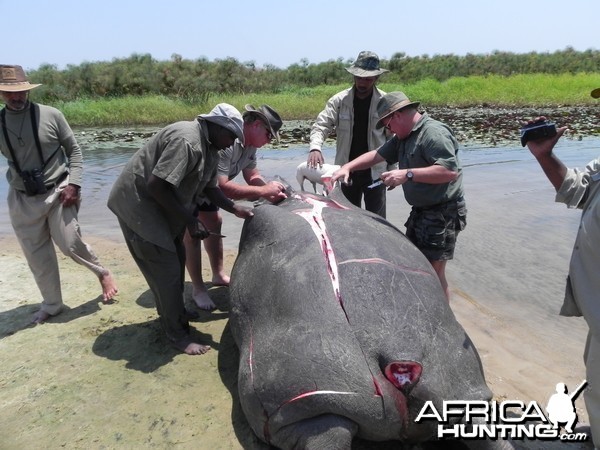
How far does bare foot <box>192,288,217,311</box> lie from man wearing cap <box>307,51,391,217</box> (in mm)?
1654

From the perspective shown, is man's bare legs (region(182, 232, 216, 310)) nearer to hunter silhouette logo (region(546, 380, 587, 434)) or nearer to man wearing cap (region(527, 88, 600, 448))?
hunter silhouette logo (region(546, 380, 587, 434))

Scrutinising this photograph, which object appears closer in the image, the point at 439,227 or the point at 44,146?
the point at 439,227

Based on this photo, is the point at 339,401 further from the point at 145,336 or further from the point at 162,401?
the point at 145,336

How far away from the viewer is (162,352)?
3979mm

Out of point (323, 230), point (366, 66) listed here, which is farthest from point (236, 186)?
point (366, 66)

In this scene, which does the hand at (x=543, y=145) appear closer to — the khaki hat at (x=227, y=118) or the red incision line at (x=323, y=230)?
the red incision line at (x=323, y=230)

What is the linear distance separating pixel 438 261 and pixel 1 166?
12.9 metres

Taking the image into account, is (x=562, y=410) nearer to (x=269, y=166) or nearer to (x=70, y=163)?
A: (x=70, y=163)

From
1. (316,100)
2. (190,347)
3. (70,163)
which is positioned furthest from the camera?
(316,100)

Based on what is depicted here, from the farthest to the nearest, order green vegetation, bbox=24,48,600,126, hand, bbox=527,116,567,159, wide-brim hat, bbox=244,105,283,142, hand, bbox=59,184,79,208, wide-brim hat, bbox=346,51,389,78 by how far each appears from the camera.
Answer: green vegetation, bbox=24,48,600,126
wide-brim hat, bbox=346,51,389,78
hand, bbox=59,184,79,208
wide-brim hat, bbox=244,105,283,142
hand, bbox=527,116,567,159

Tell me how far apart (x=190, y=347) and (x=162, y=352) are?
9.3 inches

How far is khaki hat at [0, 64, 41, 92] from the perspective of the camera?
13.7 ft

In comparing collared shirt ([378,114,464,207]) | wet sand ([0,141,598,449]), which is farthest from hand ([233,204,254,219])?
collared shirt ([378,114,464,207])

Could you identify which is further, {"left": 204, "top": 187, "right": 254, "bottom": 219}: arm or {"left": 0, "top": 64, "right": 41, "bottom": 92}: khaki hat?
{"left": 0, "top": 64, "right": 41, "bottom": 92}: khaki hat
